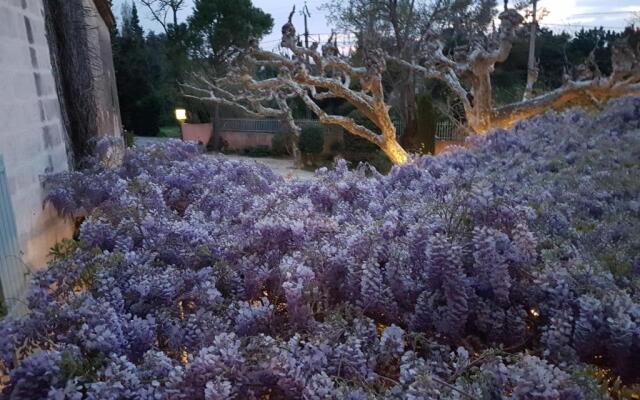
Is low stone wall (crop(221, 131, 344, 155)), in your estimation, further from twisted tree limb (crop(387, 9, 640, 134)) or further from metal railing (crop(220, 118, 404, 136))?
twisted tree limb (crop(387, 9, 640, 134))

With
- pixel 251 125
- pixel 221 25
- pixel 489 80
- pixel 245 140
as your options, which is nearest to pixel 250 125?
pixel 251 125

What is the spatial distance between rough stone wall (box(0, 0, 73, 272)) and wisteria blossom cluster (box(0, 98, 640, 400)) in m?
0.44

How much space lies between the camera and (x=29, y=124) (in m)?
2.60

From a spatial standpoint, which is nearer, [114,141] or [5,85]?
[5,85]

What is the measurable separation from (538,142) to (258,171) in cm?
245

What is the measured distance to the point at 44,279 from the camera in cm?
162

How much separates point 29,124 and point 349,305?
7.21 ft

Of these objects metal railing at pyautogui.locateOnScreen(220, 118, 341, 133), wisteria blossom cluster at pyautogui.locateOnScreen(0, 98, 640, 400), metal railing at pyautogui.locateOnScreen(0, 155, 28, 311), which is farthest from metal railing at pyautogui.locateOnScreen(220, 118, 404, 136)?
wisteria blossom cluster at pyautogui.locateOnScreen(0, 98, 640, 400)

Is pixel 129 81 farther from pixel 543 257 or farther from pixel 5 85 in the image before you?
pixel 543 257

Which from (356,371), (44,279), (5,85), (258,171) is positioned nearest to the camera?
(356,371)

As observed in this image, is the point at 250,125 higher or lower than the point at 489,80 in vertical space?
lower

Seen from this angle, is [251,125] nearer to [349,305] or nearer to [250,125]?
[250,125]

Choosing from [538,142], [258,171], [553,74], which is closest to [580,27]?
[553,74]

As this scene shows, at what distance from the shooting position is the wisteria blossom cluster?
1.09 metres
